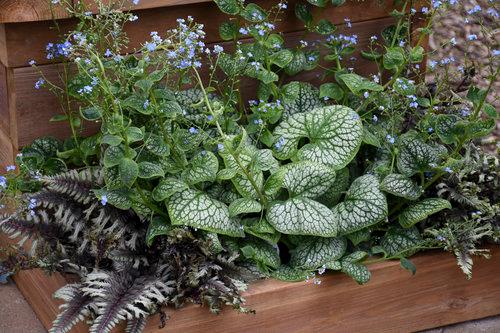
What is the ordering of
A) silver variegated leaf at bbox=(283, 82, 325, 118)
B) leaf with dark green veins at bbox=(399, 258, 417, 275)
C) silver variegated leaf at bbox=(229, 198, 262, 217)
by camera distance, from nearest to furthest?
silver variegated leaf at bbox=(229, 198, 262, 217), leaf with dark green veins at bbox=(399, 258, 417, 275), silver variegated leaf at bbox=(283, 82, 325, 118)

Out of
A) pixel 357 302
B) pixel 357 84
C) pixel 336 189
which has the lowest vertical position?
pixel 357 302

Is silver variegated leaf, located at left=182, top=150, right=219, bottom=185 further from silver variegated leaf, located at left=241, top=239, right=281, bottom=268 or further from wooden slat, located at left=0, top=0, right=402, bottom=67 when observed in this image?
wooden slat, located at left=0, top=0, right=402, bottom=67

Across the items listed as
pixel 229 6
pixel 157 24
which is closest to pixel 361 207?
pixel 229 6

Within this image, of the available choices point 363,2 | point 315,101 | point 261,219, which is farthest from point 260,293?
point 363,2

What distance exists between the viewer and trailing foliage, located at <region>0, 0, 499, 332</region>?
2.19 metres

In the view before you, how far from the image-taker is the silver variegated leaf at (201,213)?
2.20 meters

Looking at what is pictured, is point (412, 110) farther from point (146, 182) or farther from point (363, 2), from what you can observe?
point (146, 182)

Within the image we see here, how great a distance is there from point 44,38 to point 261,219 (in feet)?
2.62

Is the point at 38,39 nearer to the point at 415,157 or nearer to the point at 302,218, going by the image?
the point at 302,218

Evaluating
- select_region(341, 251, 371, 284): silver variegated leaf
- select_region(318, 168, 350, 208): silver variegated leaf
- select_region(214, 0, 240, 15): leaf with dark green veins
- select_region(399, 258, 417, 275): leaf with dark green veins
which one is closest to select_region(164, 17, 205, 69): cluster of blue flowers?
select_region(214, 0, 240, 15): leaf with dark green veins

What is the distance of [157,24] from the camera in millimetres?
2508

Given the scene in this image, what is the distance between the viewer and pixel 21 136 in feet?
8.10

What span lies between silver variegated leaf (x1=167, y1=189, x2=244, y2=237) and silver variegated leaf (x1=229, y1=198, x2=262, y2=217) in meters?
0.02

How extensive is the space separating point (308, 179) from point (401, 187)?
0.28 m
